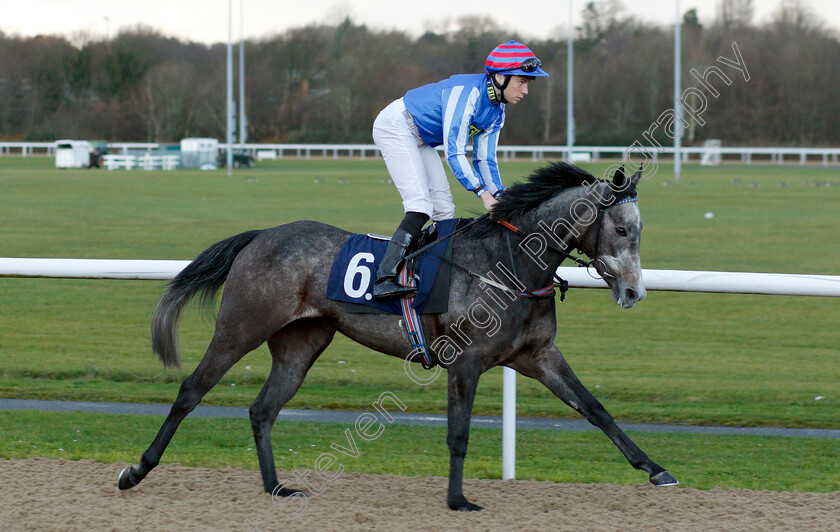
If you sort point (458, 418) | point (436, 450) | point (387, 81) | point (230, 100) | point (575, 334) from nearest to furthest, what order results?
point (458, 418) < point (436, 450) < point (575, 334) < point (230, 100) < point (387, 81)

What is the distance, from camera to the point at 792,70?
4825 cm

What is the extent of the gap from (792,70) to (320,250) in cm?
4818

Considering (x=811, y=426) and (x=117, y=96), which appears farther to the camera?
(x=117, y=96)

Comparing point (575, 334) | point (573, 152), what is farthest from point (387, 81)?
point (575, 334)

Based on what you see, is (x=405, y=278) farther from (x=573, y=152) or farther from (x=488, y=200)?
→ (x=573, y=152)

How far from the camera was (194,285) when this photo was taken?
441 centimetres

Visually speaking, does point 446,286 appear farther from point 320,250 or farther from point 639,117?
point 639,117

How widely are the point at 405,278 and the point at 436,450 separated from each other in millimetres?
1404

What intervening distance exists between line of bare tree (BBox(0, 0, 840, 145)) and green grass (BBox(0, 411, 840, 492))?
4278 cm

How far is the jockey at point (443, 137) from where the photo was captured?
399 centimetres

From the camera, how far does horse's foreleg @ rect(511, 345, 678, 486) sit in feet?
13.4

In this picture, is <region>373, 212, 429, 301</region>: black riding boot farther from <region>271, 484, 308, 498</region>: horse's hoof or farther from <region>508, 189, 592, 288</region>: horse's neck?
<region>271, 484, 308, 498</region>: horse's hoof

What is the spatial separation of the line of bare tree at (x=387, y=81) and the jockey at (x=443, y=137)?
1726 inches

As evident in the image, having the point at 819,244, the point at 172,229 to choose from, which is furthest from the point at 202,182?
the point at 819,244
